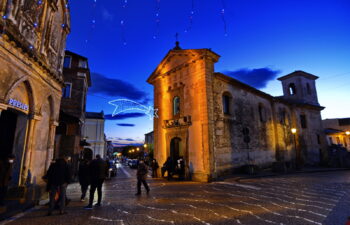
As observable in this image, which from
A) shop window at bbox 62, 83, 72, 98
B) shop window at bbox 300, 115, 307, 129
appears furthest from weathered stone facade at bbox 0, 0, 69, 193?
shop window at bbox 300, 115, 307, 129

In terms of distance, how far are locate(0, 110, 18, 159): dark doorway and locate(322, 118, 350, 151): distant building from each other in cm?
4215

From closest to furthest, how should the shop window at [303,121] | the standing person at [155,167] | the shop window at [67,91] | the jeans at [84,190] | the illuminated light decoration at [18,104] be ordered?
the illuminated light decoration at [18,104]
the jeans at [84,190]
the standing person at [155,167]
the shop window at [67,91]
the shop window at [303,121]

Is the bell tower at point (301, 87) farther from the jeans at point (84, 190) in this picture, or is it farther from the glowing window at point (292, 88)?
the jeans at point (84, 190)

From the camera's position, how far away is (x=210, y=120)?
1303 cm

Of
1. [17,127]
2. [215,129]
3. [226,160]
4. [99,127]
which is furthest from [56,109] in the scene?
[99,127]

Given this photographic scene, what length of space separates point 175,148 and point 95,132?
2045cm

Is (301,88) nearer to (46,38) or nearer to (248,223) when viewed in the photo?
(248,223)

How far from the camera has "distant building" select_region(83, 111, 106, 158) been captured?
30.0m

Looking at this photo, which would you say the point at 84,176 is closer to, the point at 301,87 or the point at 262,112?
the point at 262,112

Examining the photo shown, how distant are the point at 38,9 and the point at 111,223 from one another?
8.21 m

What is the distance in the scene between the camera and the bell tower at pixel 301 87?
27641mm

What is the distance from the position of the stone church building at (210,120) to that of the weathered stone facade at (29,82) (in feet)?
29.2

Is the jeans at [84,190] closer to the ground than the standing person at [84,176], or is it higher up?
closer to the ground

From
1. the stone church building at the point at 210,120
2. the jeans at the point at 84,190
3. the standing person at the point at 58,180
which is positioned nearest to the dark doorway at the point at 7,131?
the standing person at the point at 58,180
